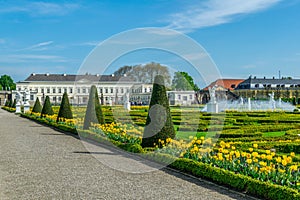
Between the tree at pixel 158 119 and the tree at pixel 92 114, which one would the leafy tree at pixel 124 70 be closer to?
the tree at pixel 158 119

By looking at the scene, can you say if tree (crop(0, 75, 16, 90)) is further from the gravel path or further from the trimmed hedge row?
the trimmed hedge row

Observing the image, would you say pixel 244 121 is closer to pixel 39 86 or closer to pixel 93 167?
pixel 93 167

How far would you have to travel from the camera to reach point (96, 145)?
995 centimetres

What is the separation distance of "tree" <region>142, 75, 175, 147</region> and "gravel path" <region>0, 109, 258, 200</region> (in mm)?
636

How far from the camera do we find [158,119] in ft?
25.9

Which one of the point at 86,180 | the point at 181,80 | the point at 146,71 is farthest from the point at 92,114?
the point at 86,180

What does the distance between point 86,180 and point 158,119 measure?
2310 millimetres

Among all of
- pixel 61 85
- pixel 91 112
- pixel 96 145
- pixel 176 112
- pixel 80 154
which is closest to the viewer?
pixel 80 154

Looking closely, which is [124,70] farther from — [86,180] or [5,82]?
[5,82]

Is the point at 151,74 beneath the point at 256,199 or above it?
above

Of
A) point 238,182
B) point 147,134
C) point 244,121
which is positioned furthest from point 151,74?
point 244,121

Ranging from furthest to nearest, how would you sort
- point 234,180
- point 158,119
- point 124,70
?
point 124,70 < point 158,119 < point 234,180

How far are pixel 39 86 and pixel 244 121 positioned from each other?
57.1 m

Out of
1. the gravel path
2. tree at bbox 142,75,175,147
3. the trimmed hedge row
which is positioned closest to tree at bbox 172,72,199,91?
tree at bbox 142,75,175,147
